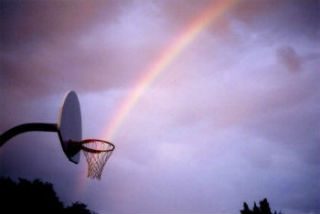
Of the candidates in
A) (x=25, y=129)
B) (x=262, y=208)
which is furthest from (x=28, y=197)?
(x=25, y=129)

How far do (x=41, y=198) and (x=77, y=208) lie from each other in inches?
218

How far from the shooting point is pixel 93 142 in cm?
923

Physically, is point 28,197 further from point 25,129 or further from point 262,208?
point 25,129

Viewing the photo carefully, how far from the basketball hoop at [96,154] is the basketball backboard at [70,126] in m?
0.29

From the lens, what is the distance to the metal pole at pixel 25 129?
21.9ft

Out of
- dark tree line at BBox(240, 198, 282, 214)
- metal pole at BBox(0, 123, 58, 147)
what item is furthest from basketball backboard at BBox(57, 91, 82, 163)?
dark tree line at BBox(240, 198, 282, 214)

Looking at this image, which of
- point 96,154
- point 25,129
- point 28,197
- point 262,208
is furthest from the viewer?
point 28,197

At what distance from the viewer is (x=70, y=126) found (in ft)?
28.0

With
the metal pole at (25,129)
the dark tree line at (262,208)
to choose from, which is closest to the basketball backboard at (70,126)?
the metal pole at (25,129)

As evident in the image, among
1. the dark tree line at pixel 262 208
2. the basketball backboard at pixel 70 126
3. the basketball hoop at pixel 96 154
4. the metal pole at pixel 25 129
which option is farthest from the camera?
the dark tree line at pixel 262 208

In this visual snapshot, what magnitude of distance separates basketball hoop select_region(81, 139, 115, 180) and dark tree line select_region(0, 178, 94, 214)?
59.0ft

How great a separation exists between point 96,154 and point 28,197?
20095 mm

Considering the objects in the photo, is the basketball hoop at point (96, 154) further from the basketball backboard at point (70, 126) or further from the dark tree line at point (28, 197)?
the dark tree line at point (28, 197)

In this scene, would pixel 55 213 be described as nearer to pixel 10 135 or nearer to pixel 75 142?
pixel 75 142
